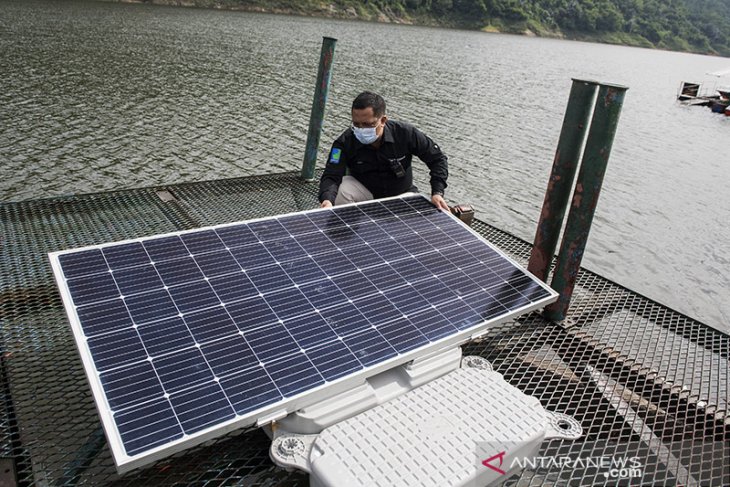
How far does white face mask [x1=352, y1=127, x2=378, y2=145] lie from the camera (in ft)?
18.4

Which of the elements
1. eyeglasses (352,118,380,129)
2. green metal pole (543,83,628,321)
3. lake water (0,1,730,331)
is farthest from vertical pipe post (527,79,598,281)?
lake water (0,1,730,331)

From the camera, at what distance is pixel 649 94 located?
147 feet

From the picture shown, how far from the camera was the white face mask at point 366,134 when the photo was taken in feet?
18.4

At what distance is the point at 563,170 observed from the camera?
5031mm

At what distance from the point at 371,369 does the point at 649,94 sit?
49.7 meters

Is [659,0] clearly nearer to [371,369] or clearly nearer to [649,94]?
[649,94]

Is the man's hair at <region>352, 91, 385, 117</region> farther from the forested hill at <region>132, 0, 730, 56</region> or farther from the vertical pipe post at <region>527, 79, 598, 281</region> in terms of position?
the forested hill at <region>132, 0, 730, 56</region>

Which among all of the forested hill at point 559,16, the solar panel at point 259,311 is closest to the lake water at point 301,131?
the solar panel at point 259,311

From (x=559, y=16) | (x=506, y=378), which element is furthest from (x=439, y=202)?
(x=559, y=16)

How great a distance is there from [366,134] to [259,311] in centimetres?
279

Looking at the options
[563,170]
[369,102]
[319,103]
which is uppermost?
[369,102]

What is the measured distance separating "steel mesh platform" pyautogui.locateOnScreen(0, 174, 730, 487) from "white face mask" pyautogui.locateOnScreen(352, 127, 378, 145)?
2.38 meters

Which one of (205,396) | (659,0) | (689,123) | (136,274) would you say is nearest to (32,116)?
(136,274)

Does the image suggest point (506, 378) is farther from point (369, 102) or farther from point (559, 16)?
point (559, 16)
